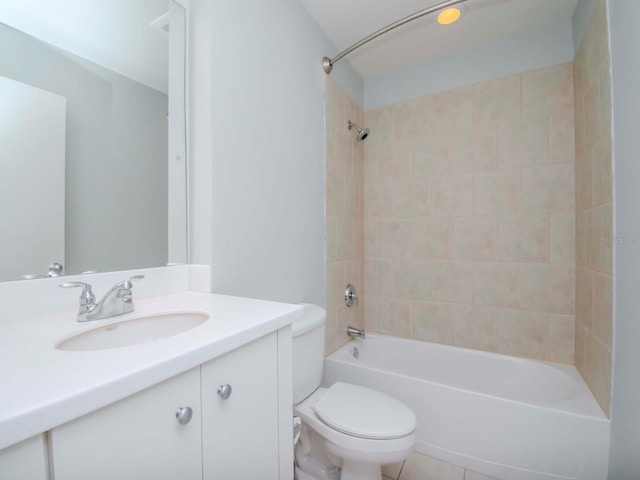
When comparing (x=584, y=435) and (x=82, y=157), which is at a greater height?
(x=82, y=157)

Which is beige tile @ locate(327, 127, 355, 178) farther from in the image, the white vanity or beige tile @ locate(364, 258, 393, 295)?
the white vanity

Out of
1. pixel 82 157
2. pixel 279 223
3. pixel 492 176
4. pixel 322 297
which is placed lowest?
pixel 322 297

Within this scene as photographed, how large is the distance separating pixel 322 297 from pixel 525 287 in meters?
1.24

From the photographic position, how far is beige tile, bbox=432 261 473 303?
1.89 m

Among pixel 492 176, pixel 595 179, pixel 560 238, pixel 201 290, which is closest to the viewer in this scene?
pixel 201 290

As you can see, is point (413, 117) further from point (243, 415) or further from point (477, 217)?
point (243, 415)

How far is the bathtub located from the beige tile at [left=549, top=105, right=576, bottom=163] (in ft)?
3.94

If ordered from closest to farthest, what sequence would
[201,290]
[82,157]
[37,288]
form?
[37,288] → [82,157] → [201,290]

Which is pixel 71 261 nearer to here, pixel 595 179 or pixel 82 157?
pixel 82 157

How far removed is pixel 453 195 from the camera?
192 cm

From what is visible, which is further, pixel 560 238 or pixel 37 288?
pixel 560 238

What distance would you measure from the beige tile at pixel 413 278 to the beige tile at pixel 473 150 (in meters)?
0.69

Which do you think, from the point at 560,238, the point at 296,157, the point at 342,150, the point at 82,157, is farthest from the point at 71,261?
the point at 560,238

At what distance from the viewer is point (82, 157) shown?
0.91 metres
